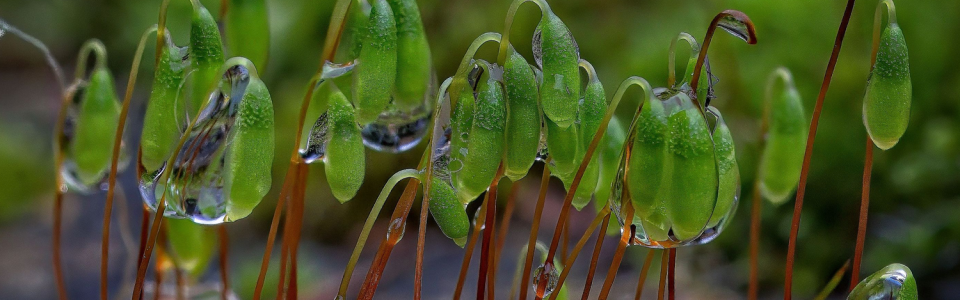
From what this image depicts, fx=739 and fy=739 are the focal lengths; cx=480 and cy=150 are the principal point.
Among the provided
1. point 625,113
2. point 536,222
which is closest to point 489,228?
point 536,222

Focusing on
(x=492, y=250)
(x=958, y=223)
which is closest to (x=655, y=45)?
(x=958, y=223)

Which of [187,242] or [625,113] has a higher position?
[187,242]

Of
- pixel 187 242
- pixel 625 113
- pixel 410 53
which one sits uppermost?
pixel 410 53

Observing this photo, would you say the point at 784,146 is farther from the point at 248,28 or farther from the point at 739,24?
the point at 248,28

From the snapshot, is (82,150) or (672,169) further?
(82,150)

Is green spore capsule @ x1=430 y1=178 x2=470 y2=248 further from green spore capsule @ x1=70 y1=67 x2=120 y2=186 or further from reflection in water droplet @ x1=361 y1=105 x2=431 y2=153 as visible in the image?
green spore capsule @ x1=70 y1=67 x2=120 y2=186

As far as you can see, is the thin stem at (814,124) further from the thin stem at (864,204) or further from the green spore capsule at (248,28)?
the green spore capsule at (248,28)

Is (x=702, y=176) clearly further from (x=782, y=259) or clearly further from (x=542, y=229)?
(x=542, y=229)
